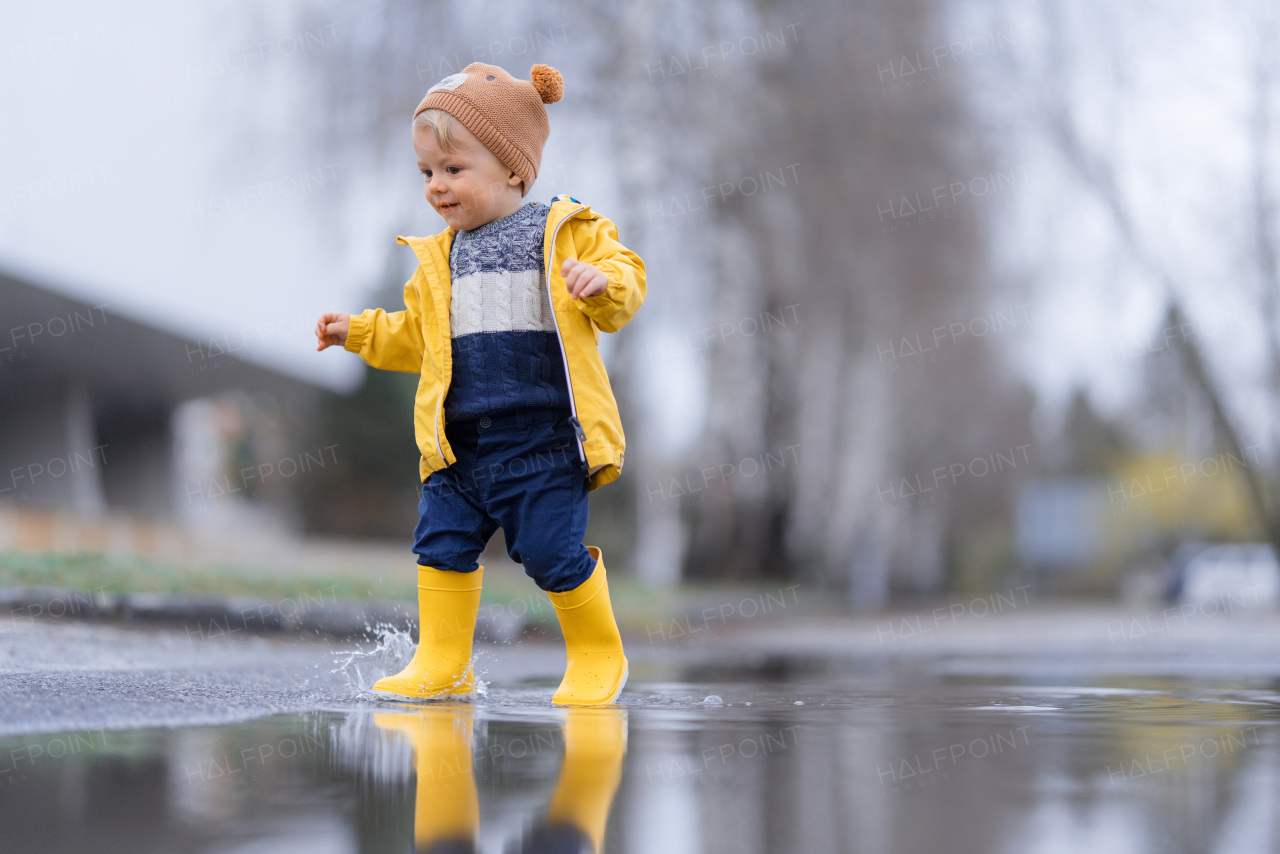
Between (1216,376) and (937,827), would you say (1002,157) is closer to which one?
(1216,376)

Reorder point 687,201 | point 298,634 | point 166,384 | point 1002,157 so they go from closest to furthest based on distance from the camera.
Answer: point 298,634 → point 687,201 → point 1002,157 → point 166,384

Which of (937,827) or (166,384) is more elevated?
(166,384)

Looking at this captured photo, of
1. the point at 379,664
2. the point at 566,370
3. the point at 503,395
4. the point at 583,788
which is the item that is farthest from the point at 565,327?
the point at 583,788

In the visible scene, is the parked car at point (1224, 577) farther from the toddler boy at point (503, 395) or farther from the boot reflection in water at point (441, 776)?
the boot reflection in water at point (441, 776)

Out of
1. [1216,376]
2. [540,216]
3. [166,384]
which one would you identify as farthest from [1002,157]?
[166,384]

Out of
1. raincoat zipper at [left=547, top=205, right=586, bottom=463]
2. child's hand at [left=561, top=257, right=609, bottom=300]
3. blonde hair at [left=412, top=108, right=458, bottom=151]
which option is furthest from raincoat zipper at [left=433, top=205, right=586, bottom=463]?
blonde hair at [left=412, top=108, right=458, bottom=151]

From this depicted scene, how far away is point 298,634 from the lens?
5598mm

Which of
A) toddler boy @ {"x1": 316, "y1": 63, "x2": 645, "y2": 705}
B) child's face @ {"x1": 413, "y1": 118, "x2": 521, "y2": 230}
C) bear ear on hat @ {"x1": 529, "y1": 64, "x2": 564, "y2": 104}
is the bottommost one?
toddler boy @ {"x1": 316, "y1": 63, "x2": 645, "y2": 705}

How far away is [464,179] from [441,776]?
1875 millimetres

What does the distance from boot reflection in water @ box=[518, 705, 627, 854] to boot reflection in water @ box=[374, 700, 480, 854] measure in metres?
0.09

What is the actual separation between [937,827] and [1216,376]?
13.6m

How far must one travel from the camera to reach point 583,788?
188 cm

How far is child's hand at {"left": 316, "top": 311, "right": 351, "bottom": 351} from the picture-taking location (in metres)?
3.45

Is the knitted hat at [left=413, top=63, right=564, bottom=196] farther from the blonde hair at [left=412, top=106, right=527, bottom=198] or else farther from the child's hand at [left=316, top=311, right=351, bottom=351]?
the child's hand at [left=316, top=311, right=351, bottom=351]
